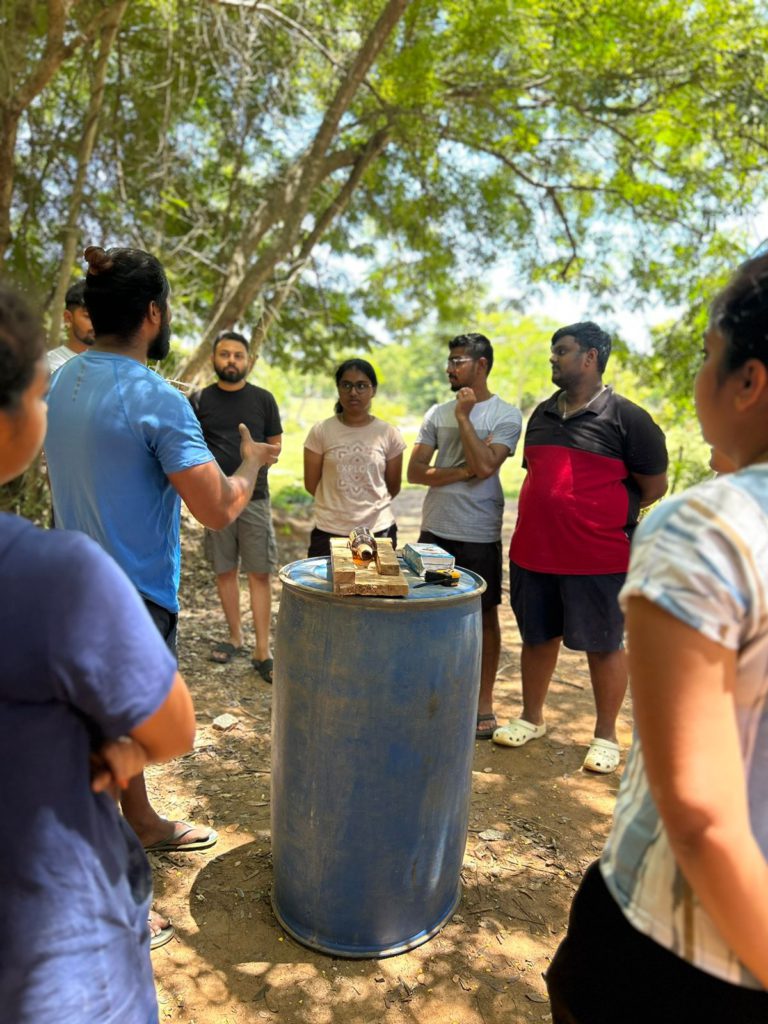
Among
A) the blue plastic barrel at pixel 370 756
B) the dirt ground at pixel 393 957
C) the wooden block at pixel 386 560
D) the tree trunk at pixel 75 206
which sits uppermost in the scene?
the tree trunk at pixel 75 206

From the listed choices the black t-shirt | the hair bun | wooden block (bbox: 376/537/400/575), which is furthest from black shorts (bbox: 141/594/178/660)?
the black t-shirt

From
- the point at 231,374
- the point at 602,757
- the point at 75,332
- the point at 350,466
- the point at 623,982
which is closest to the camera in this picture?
the point at 623,982

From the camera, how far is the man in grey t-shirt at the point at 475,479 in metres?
3.96

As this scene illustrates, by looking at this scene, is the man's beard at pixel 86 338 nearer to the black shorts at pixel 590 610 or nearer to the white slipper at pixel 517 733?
the black shorts at pixel 590 610

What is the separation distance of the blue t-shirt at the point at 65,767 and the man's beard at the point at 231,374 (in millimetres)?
3760

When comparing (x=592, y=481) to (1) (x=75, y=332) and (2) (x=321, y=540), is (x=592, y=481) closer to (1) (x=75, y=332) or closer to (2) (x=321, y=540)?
(2) (x=321, y=540)

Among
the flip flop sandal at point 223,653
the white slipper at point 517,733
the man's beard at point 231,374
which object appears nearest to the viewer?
the white slipper at point 517,733

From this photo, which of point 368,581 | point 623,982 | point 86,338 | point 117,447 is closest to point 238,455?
point 86,338

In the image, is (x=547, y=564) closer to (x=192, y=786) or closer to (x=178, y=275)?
(x=192, y=786)

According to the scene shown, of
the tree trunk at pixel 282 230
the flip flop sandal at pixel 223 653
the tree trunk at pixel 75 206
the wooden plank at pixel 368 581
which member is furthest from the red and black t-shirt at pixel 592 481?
the tree trunk at pixel 282 230

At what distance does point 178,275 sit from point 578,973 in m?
8.02

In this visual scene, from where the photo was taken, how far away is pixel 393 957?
2453 mm

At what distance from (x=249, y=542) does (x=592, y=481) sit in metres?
2.35

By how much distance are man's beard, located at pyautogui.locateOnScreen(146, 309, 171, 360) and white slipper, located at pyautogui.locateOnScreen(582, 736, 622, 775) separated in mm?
2855
